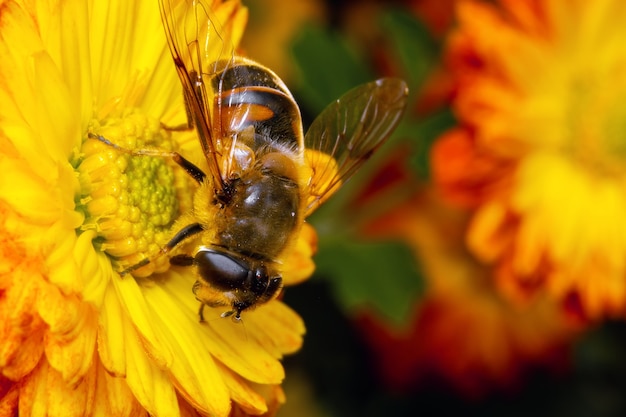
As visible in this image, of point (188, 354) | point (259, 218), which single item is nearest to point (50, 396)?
point (188, 354)

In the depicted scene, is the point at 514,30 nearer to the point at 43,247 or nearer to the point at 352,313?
the point at 352,313

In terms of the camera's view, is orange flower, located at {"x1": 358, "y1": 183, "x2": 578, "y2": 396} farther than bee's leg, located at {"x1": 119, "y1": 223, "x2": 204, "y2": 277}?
Yes

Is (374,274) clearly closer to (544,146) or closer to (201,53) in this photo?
(544,146)

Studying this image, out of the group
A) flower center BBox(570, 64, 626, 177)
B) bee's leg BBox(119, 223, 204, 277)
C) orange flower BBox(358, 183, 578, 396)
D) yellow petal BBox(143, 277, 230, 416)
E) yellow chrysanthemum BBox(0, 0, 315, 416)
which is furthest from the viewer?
orange flower BBox(358, 183, 578, 396)

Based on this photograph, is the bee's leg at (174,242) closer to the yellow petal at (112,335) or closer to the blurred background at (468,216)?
the yellow petal at (112,335)

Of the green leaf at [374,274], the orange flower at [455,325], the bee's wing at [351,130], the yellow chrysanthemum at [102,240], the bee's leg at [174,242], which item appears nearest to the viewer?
the yellow chrysanthemum at [102,240]

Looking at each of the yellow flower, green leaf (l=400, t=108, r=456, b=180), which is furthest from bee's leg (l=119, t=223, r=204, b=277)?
green leaf (l=400, t=108, r=456, b=180)

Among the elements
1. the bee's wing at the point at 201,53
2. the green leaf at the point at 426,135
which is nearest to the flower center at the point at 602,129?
the green leaf at the point at 426,135

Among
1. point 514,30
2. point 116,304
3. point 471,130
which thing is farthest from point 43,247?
point 514,30

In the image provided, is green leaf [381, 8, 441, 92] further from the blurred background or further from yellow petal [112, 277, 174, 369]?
yellow petal [112, 277, 174, 369]
